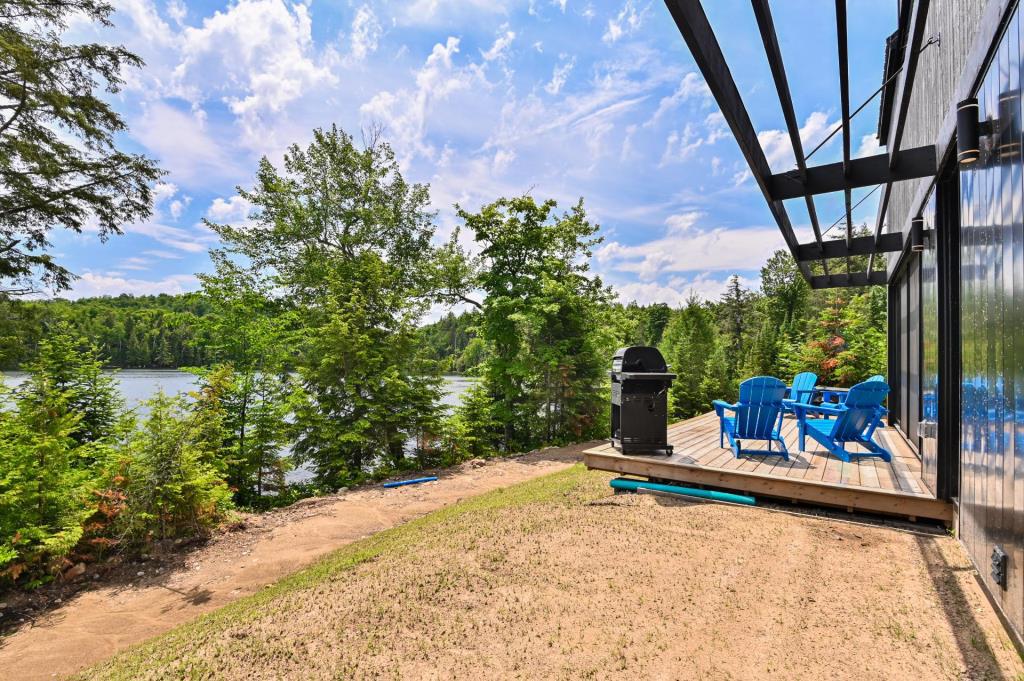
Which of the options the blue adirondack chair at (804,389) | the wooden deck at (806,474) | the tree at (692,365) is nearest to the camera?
the wooden deck at (806,474)

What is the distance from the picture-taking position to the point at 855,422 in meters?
5.27

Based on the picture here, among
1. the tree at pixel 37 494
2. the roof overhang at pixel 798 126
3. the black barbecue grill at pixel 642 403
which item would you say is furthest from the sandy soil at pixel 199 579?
the roof overhang at pixel 798 126

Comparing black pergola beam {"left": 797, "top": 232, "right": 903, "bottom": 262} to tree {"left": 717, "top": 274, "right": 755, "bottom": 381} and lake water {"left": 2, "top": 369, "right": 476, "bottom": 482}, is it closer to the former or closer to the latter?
lake water {"left": 2, "top": 369, "right": 476, "bottom": 482}

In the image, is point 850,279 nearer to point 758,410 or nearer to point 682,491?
point 758,410

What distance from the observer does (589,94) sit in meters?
6.38

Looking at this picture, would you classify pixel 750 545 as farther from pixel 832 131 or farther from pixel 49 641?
pixel 49 641

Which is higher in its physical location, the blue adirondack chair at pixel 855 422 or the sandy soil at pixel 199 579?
the blue adirondack chair at pixel 855 422

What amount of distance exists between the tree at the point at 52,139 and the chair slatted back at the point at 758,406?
476 inches

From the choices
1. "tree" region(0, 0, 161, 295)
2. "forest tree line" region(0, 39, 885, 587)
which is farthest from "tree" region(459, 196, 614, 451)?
"tree" region(0, 0, 161, 295)

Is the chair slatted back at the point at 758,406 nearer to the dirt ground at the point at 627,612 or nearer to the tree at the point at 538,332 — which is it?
the dirt ground at the point at 627,612

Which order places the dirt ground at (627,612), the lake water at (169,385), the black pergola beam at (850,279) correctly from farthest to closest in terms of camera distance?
the black pergola beam at (850,279), the lake water at (169,385), the dirt ground at (627,612)

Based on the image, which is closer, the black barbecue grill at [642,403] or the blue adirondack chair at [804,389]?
the black barbecue grill at [642,403]

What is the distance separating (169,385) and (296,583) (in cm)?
734

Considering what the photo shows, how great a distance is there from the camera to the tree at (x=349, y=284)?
399 inches
